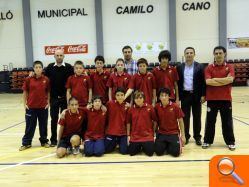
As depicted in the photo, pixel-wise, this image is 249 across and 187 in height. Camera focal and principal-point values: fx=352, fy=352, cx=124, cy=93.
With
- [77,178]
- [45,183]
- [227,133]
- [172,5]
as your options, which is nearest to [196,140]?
[227,133]

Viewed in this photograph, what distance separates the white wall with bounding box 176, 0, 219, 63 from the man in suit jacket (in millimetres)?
11218

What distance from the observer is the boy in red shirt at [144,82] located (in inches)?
240

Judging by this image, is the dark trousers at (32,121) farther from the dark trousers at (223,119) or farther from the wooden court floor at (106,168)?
the dark trousers at (223,119)

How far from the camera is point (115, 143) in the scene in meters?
5.85

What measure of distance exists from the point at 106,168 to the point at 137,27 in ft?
42.6

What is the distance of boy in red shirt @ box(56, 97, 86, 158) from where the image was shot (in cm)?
573

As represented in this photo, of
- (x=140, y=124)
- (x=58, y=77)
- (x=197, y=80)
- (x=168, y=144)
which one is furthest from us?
(x=58, y=77)

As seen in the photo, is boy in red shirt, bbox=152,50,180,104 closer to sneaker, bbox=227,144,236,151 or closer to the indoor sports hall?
sneaker, bbox=227,144,236,151

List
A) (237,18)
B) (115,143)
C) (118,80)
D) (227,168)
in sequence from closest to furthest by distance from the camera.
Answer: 1. (227,168)
2. (115,143)
3. (118,80)
4. (237,18)

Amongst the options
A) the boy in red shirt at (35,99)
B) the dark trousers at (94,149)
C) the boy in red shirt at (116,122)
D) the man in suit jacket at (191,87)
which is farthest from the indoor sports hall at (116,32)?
the dark trousers at (94,149)

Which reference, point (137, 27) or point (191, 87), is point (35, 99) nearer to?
point (191, 87)

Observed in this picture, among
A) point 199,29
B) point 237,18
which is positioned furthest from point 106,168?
point 237,18

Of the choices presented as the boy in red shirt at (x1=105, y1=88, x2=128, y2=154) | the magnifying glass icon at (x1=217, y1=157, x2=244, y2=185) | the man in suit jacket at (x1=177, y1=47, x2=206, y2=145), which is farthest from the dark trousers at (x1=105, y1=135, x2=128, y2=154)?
the magnifying glass icon at (x1=217, y1=157, x2=244, y2=185)

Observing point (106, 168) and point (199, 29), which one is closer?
point (106, 168)
